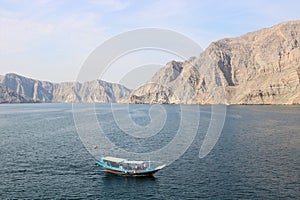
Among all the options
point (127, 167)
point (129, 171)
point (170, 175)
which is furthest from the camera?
point (127, 167)

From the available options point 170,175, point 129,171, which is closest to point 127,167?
point 129,171

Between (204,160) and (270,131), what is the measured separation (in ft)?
192

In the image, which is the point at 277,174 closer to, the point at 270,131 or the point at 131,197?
the point at 131,197

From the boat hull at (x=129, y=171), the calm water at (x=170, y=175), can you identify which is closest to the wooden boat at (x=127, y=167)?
the boat hull at (x=129, y=171)

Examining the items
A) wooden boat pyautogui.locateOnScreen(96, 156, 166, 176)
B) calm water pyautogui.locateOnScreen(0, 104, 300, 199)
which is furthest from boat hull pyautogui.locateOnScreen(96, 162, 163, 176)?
calm water pyautogui.locateOnScreen(0, 104, 300, 199)

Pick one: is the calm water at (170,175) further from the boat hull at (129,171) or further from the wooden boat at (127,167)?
the wooden boat at (127,167)

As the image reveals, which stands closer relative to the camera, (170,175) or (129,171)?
(170,175)

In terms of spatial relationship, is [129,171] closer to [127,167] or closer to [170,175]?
[127,167]

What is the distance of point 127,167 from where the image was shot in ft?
219

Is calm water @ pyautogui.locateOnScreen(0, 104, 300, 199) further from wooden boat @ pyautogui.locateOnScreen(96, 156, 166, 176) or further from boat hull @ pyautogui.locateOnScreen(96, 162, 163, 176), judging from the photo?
wooden boat @ pyautogui.locateOnScreen(96, 156, 166, 176)

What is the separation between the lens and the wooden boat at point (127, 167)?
210ft

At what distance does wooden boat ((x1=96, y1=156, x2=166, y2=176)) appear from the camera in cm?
6400

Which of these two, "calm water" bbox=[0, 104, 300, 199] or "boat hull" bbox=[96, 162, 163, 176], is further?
"boat hull" bbox=[96, 162, 163, 176]

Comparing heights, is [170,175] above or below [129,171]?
below
